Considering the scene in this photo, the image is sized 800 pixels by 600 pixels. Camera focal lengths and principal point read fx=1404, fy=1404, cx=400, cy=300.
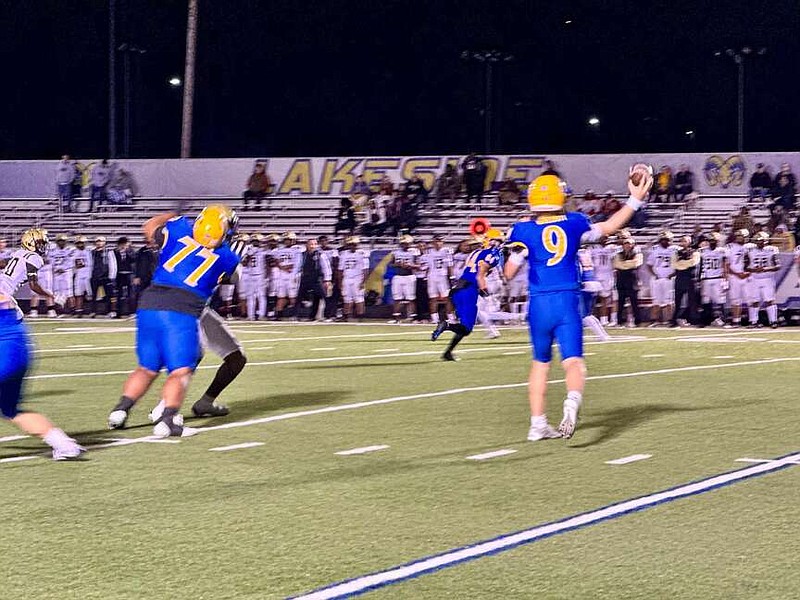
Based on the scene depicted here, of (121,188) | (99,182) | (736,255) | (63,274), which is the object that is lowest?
(63,274)

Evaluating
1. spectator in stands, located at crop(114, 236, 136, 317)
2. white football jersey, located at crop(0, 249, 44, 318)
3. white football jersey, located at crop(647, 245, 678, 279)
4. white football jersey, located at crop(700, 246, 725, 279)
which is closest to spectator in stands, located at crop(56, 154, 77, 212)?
spectator in stands, located at crop(114, 236, 136, 317)

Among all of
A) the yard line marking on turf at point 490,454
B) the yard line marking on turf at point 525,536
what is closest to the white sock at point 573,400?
the yard line marking on turf at point 490,454

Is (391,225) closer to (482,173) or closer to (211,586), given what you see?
(482,173)

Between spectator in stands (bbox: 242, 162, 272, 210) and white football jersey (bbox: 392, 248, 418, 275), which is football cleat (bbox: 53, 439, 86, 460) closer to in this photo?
white football jersey (bbox: 392, 248, 418, 275)

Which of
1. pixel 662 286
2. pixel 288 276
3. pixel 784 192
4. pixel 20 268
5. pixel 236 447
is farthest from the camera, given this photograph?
pixel 784 192

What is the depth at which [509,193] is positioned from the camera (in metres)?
33.8

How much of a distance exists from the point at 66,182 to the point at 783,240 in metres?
20.2

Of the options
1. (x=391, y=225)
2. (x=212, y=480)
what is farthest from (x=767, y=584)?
(x=391, y=225)

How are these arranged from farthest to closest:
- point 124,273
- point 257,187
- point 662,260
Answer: point 257,187 → point 124,273 → point 662,260

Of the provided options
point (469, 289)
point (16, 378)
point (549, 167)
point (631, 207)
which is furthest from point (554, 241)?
point (549, 167)

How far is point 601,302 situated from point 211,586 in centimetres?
2164

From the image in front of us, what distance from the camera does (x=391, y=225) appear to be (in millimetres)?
32938

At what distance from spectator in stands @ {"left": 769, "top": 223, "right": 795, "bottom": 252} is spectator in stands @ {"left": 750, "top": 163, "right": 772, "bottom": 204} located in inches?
138

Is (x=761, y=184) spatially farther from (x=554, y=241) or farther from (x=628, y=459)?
(x=628, y=459)
